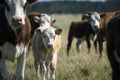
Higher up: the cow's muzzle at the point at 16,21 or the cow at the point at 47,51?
the cow's muzzle at the point at 16,21

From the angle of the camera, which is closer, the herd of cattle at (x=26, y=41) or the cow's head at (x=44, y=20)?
the herd of cattle at (x=26, y=41)

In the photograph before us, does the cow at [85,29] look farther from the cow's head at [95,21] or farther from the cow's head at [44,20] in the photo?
the cow's head at [44,20]

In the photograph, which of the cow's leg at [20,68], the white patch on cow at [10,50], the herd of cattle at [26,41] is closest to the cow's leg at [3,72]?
the herd of cattle at [26,41]

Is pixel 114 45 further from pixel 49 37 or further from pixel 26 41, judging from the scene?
pixel 49 37

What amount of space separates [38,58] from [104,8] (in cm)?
4534

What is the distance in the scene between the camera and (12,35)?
10227 millimetres

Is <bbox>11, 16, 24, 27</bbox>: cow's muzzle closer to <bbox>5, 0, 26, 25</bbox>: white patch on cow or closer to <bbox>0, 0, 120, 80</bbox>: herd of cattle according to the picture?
<bbox>0, 0, 120, 80</bbox>: herd of cattle

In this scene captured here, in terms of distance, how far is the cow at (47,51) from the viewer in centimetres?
1256

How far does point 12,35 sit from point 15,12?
698mm

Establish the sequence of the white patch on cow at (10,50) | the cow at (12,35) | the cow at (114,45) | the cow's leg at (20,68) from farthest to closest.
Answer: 1. the cow's leg at (20,68)
2. the white patch on cow at (10,50)
3. the cow at (12,35)
4. the cow at (114,45)

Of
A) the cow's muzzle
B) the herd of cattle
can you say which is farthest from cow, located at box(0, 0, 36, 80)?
the cow's muzzle

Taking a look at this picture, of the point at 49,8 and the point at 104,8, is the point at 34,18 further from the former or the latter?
the point at 49,8

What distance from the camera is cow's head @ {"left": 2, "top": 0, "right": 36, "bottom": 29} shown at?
9500 millimetres

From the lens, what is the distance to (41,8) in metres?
64.2
